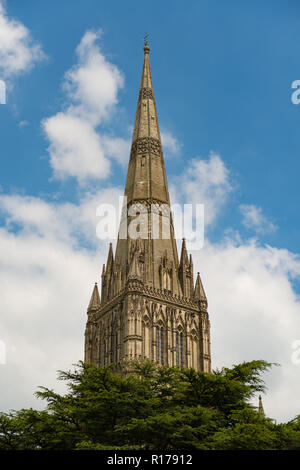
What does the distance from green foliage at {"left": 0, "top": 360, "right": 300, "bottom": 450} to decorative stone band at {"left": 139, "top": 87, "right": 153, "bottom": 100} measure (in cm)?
4767

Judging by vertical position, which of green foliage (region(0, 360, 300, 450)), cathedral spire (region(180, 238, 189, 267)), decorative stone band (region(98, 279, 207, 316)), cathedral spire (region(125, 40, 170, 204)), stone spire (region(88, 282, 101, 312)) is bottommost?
green foliage (region(0, 360, 300, 450))

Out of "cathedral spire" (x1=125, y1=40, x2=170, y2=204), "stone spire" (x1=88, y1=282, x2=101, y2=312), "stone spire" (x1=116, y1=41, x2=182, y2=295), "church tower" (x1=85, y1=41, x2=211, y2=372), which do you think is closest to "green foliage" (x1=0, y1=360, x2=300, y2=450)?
"church tower" (x1=85, y1=41, x2=211, y2=372)

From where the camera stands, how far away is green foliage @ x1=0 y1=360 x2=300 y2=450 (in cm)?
3178

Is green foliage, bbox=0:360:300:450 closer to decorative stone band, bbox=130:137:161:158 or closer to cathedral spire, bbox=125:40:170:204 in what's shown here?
cathedral spire, bbox=125:40:170:204

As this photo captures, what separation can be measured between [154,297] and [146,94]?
2709cm

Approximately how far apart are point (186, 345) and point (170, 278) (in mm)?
7185

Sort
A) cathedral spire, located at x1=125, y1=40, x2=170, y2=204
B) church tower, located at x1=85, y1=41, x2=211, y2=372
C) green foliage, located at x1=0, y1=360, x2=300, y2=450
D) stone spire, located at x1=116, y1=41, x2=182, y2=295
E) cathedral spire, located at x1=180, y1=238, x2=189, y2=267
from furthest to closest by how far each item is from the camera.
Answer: cathedral spire, located at x1=125, y1=40, x2=170, y2=204, cathedral spire, located at x1=180, y1=238, x2=189, y2=267, stone spire, located at x1=116, y1=41, x2=182, y2=295, church tower, located at x1=85, y1=41, x2=211, y2=372, green foliage, located at x1=0, y1=360, x2=300, y2=450

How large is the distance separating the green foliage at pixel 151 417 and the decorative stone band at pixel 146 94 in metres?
47.7

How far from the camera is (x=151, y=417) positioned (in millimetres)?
32125

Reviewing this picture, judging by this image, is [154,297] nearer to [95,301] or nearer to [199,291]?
[199,291]

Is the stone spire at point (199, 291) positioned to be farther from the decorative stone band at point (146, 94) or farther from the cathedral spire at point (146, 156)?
the decorative stone band at point (146, 94)

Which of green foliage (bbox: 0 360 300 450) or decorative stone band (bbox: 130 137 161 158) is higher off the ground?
decorative stone band (bbox: 130 137 161 158)
